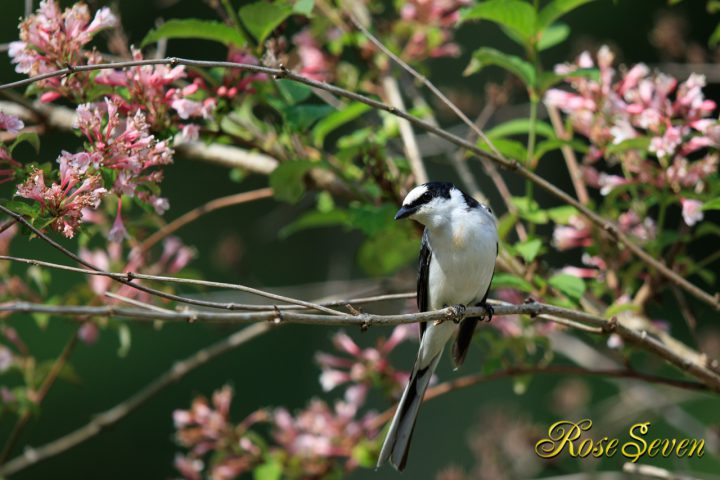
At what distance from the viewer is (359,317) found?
1.55m

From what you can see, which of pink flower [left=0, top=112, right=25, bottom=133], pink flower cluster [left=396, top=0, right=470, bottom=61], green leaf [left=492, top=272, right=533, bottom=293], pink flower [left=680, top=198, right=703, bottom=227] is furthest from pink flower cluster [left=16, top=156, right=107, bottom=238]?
pink flower cluster [left=396, top=0, right=470, bottom=61]

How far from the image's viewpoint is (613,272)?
2.45m

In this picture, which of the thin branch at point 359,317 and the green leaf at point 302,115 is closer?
the thin branch at point 359,317

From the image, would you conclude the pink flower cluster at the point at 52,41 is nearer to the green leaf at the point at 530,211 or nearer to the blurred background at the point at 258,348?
the green leaf at the point at 530,211

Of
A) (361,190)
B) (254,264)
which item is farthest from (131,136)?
(254,264)

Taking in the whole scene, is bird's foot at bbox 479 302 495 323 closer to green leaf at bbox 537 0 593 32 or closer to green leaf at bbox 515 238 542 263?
green leaf at bbox 515 238 542 263

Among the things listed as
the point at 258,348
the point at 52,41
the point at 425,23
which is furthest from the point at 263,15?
the point at 258,348

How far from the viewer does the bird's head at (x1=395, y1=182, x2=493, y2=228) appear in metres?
2.37

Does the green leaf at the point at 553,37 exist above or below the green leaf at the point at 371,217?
above

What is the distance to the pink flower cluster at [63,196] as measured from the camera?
163cm

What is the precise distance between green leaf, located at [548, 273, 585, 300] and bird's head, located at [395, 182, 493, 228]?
421 millimetres

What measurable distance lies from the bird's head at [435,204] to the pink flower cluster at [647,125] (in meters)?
0.39

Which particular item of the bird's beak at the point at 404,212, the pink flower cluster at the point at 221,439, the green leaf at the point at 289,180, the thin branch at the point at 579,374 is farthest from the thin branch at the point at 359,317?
the pink flower cluster at the point at 221,439

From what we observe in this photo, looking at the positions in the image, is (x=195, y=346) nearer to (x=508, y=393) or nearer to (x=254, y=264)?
(x=254, y=264)
